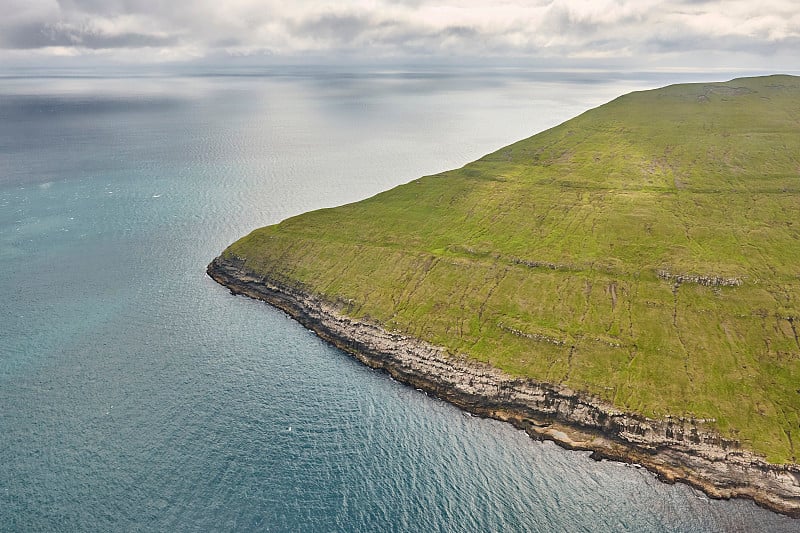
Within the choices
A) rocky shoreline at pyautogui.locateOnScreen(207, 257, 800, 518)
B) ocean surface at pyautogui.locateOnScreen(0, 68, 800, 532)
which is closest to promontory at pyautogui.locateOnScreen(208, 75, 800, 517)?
rocky shoreline at pyautogui.locateOnScreen(207, 257, 800, 518)

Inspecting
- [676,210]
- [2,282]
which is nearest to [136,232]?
[2,282]

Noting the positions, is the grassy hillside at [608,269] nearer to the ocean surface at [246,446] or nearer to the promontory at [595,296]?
the promontory at [595,296]

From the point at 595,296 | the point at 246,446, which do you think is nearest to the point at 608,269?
the point at 595,296

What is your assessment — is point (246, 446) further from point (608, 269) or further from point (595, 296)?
point (608, 269)

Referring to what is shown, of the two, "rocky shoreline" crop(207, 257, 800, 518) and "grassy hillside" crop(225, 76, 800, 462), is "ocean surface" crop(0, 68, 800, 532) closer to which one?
"rocky shoreline" crop(207, 257, 800, 518)

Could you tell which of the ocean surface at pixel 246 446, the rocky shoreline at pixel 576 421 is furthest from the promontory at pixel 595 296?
the ocean surface at pixel 246 446

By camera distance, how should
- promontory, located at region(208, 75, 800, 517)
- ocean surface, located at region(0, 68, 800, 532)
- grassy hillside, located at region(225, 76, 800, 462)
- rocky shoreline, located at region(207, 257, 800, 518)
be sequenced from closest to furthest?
ocean surface, located at region(0, 68, 800, 532) < rocky shoreline, located at region(207, 257, 800, 518) < promontory, located at region(208, 75, 800, 517) < grassy hillside, located at region(225, 76, 800, 462)

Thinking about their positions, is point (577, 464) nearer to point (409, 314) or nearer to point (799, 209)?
point (409, 314)
